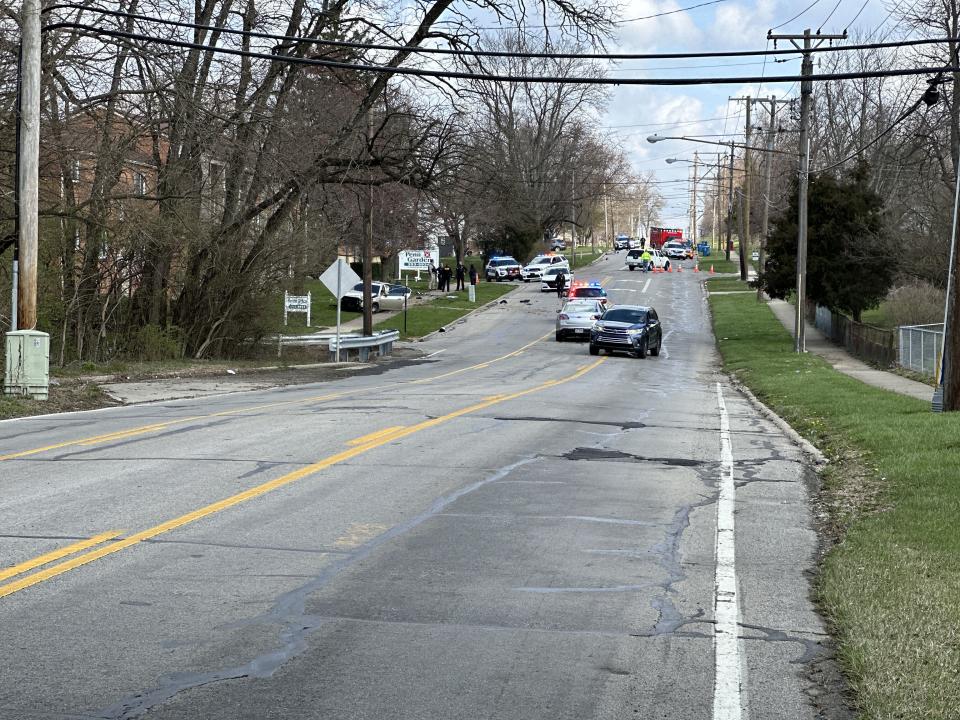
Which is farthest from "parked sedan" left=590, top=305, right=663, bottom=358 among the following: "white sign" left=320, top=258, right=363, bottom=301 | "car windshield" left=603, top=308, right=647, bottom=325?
"white sign" left=320, top=258, right=363, bottom=301

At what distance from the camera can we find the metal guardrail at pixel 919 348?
29972 millimetres

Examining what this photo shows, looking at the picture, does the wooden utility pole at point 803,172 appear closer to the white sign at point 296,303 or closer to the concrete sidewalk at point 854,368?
the concrete sidewalk at point 854,368

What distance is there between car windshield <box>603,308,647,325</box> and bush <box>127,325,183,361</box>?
1598cm

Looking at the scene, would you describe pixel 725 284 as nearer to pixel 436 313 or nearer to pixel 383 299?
pixel 383 299

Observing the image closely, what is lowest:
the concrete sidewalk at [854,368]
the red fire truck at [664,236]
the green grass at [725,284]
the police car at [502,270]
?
the concrete sidewalk at [854,368]

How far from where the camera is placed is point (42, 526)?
8.78 m

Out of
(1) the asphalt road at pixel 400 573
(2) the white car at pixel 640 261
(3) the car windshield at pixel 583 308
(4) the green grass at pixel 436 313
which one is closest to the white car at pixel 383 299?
(4) the green grass at pixel 436 313

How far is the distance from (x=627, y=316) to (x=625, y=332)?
1144 millimetres

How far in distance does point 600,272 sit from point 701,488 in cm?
8912

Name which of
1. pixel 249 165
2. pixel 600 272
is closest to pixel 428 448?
pixel 249 165

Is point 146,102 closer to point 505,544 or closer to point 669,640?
point 505,544

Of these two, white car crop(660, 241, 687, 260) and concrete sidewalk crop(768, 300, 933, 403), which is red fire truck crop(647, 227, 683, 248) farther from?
concrete sidewalk crop(768, 300, 933, 403)

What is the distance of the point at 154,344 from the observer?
3022cm

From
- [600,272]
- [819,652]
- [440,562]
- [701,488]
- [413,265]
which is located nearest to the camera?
[819,652]
